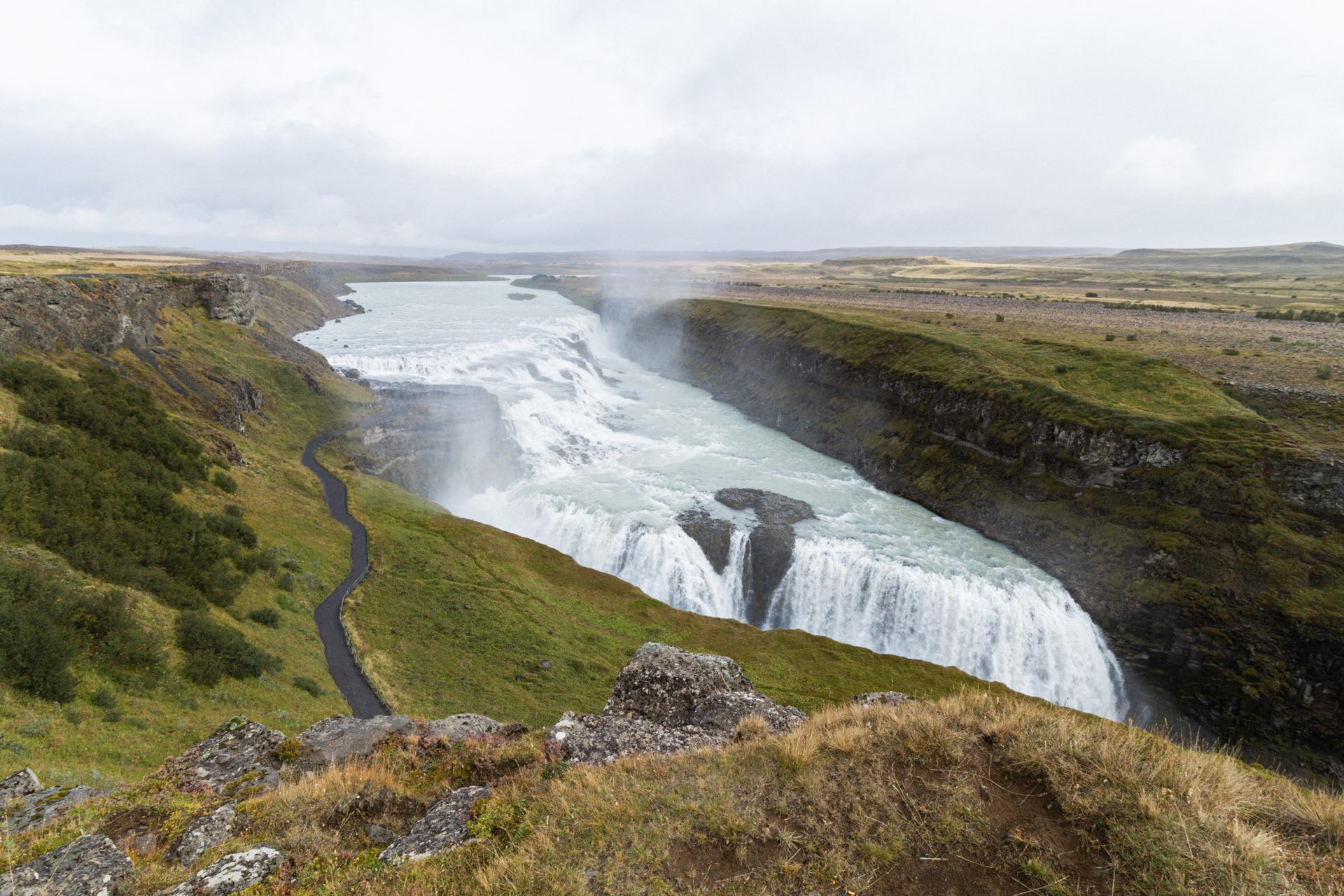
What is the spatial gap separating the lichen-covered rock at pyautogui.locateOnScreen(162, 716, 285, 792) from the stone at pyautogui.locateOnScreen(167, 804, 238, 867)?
1.62m

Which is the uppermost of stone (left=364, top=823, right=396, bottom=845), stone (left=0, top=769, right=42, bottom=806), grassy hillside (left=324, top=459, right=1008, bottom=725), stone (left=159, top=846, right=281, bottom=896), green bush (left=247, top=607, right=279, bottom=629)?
stone (left=159, top=846, right=281, bottom=896)

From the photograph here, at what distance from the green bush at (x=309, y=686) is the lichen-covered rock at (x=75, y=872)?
1916 cm

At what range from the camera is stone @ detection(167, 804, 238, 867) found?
804 cm

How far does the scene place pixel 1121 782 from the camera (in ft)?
21.4

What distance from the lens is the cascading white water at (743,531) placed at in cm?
3656

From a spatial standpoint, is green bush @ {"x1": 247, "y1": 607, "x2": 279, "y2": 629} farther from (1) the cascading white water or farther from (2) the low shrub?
(1) the cascading white water

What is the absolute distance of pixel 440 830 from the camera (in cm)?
809

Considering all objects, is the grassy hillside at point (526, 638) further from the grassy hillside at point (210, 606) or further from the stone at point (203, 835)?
the stone at point (203, 835)

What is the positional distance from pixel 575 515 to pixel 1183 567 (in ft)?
147

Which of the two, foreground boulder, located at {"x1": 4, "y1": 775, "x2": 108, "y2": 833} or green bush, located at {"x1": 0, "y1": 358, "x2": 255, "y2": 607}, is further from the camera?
green bush, located at {"x1": 0, "y1": 358, "x2": 255, "y2": 607}

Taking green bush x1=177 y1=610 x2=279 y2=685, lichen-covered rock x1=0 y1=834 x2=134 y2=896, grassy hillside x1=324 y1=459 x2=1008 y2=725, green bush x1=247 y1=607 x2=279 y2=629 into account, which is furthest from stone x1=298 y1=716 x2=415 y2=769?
green bush x1=247 y1=607 x2=279 y2=629

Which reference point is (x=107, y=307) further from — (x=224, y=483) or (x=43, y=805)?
(x=43, y=805)

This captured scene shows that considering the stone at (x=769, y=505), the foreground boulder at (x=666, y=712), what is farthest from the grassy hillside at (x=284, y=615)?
the foreground boulder at (x=666, y=712)

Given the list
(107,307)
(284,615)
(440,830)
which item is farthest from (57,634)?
(107,307)
